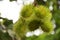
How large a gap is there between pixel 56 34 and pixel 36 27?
10cm

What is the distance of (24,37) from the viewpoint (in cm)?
109

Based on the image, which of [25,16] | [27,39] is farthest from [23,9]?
[27,39]

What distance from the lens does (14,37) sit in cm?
111

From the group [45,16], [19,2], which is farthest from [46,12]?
[19,2]

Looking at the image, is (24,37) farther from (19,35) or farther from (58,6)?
(58,6)

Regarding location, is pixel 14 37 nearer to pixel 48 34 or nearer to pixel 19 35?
pixel 19 35

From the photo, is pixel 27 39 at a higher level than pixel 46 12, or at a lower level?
lower

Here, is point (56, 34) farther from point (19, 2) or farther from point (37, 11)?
point (19, 2)

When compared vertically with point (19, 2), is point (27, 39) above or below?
below

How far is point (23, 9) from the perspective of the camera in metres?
1.06

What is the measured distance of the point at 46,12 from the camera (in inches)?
40.6

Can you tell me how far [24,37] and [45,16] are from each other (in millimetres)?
157

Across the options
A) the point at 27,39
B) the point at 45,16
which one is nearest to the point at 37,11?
the point at 45,16

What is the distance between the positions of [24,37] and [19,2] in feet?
0.56
